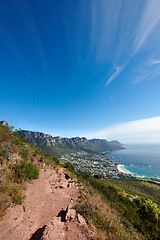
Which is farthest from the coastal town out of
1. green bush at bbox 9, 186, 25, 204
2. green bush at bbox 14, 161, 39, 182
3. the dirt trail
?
green bush at bbox 9, 186, 25, 204

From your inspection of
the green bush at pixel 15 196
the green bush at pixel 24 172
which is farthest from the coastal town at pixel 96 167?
the green bush at pixel 15 196

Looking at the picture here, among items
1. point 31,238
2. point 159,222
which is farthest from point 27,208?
point 159,222

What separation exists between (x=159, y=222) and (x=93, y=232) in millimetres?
17096

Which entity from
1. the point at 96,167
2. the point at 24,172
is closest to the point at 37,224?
the point at 24,172

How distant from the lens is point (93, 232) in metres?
3.70

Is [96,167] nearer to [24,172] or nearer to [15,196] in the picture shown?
[24,172]

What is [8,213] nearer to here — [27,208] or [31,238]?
[27,208]

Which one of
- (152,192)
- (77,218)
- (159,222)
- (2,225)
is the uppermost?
(2,225)

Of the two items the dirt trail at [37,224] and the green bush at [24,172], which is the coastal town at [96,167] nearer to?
the green bush at [24,172]

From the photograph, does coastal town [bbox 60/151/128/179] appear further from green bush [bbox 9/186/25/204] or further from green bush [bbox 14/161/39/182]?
green bush [bbox 9/186/25/204]

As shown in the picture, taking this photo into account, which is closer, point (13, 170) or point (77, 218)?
point (77, 218)

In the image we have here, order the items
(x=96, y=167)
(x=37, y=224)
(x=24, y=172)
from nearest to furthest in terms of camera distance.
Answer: (x=37, y=224) < (x=24, y=172) < (x=96, y=167)

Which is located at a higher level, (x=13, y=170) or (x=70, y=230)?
(x=13, y=170)

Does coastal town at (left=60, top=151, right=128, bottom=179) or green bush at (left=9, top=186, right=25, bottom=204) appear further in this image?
coastal town at (left=60, top=151, right=128, bottom=179)
